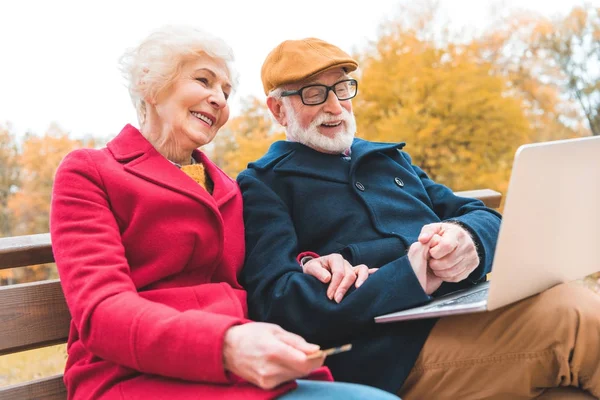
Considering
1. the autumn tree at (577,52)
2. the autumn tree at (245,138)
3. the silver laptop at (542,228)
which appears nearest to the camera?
the silver laptop at (542,228)

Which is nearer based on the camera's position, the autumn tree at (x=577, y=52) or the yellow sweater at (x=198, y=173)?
the yellow sweater at (x=198, y=173)

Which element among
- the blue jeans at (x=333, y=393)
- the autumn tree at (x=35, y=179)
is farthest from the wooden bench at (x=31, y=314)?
the autumn tree at (x=35, y=179)

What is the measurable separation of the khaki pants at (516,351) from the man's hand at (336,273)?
0.79 ft

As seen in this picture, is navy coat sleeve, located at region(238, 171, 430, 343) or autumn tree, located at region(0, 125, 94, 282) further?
autumn tree, located at region(0, 125, 94, 282)

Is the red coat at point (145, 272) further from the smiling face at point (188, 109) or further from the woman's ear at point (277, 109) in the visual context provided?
the woman's ear at point (277, 109)

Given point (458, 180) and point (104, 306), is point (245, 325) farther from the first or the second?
point (458, 180)

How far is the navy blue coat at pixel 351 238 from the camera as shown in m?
1.52

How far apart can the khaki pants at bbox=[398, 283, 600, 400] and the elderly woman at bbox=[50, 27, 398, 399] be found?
0.37 meters

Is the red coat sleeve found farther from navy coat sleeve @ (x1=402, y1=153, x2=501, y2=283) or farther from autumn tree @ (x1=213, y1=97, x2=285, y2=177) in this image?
autumn tree @ (x1=213, y1=97, x2=285, y2=177)

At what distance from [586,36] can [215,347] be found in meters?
8.16

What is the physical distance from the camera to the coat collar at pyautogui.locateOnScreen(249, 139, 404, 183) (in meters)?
1.84

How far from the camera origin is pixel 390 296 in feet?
4.85

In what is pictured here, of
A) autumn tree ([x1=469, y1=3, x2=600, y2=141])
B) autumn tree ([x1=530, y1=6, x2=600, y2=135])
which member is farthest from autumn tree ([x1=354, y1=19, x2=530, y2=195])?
autumn tree ([x1=530, y1=6, x2=600, y2=135])

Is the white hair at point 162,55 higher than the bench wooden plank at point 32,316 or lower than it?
higher
